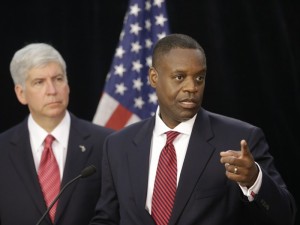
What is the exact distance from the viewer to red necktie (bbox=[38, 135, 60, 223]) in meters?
3.42

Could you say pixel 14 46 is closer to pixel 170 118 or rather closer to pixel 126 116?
pixel 126 116

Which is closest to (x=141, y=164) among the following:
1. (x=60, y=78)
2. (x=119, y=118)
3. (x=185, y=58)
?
(x=185, y=58)

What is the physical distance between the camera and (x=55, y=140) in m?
3.59

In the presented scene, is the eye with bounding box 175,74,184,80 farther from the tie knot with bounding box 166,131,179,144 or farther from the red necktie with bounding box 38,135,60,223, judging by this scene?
the red necktie with bounding box 38,135,60,223

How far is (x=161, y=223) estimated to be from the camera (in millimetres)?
2842

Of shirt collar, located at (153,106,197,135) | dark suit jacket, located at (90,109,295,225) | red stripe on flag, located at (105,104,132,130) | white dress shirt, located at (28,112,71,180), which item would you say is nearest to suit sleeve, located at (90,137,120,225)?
dark suit jacket, located at (90,109,295,225)

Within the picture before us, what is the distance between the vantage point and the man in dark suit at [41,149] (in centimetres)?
342

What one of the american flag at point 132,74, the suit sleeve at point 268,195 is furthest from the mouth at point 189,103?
the american flag at point 132,74

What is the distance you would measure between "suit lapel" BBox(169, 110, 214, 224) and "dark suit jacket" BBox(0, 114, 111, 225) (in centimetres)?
77

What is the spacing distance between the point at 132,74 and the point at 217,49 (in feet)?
1.80

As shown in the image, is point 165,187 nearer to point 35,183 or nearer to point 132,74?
point 35,183

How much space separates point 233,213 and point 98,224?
1.92ft

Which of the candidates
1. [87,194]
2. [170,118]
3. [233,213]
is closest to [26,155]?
[87,194]

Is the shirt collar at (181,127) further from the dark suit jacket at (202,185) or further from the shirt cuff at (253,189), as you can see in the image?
the shirt cuff at (253,189)
